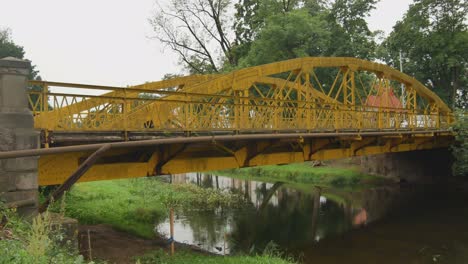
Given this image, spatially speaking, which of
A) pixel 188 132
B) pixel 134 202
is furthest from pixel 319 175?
pixel 188 132

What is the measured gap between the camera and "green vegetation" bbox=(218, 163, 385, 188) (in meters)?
28.1

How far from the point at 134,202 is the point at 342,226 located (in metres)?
9.40

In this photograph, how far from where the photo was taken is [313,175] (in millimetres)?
29719

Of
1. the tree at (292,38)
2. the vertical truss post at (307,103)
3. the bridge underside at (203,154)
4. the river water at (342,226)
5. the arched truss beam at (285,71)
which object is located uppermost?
the tree at (292,38)

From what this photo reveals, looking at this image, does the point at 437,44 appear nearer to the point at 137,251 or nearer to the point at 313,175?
the point at 313,175

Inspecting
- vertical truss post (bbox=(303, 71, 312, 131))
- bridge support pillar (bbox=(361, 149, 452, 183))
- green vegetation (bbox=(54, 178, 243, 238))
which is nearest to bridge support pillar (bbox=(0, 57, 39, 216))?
green vegetation (bbox=(54, 178, 243, 238))

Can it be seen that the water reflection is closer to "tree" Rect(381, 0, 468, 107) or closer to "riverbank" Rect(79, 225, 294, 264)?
"riverbank" Rect(79, 225, 294, 264)

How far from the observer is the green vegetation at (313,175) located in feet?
92.3

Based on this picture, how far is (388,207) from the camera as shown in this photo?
21.7 m

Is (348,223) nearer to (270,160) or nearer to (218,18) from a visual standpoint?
(270,160)

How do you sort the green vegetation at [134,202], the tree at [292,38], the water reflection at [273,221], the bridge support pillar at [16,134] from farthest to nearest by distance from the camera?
the tree at [292,38] → the water reflection at [273,221] → the green vegetation at [134,202] → the bridge support pillar at [16,134]

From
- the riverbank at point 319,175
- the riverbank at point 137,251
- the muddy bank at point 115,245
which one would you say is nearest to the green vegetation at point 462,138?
the riverbank at point 319,175

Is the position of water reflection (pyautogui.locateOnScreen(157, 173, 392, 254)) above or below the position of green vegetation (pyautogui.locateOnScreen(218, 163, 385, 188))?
below

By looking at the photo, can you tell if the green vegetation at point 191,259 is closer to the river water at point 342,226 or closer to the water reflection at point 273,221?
the water reflection at point 273,221
